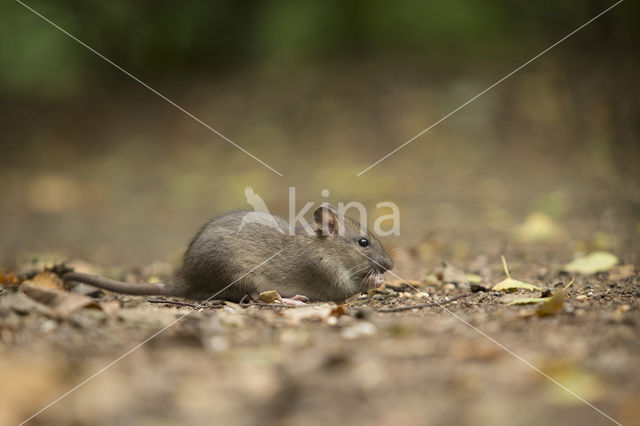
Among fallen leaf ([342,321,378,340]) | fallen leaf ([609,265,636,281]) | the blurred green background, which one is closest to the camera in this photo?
fallen leaf ([342,321,378,340])

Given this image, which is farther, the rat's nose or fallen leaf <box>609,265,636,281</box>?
the rat's nose

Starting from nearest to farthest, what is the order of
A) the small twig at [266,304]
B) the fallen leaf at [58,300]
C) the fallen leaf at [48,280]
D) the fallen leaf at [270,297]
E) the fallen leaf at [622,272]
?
the fallen leaf at [58,300], the small twig at [266,304], the fallen leaf at [270,297], the fallen leaf at [48,280], the fallen leaf at [622,272]

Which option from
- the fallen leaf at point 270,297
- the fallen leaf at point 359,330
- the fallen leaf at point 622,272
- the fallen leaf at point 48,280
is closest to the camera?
the fallen leaf at point 359,330

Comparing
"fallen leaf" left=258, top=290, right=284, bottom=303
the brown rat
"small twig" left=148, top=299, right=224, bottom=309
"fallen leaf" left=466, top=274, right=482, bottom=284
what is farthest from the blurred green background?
"fallen leaf" left=258, top=290, right=284, bottom=303

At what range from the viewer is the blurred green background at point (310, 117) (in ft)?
30.1

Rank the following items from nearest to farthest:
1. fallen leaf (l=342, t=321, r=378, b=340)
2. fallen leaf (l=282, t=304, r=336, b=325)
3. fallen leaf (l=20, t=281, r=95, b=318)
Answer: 1. fallen leaf (l=342, t=321, r=378, b=340)
2. fallen leaf (l=20, t=281, r=95, b=318)
3. fallen leaf (l=282, t=304, r=336, b=325)

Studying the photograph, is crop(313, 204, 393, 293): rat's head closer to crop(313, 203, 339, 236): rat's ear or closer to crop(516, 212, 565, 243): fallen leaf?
crop(313, 203, 339, 236): rat's ear

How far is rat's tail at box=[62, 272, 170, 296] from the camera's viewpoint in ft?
17.0

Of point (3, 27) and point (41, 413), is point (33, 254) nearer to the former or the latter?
point (41, 413)

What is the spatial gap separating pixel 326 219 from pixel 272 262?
0.60 m

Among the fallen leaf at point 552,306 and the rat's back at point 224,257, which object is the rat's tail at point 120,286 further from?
the fallen leaf at point 552,306

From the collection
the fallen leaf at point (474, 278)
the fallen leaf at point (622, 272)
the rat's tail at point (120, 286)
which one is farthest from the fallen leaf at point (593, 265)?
the rat's tail at point (120, 286)

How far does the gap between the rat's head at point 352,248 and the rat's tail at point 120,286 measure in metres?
1.40

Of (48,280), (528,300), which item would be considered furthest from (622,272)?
(48,280)
